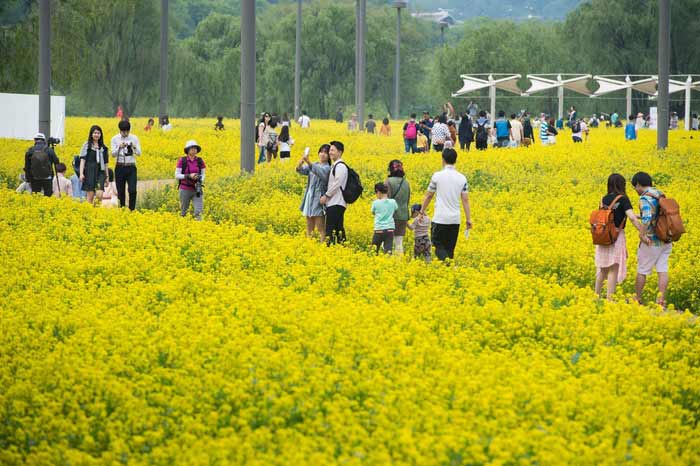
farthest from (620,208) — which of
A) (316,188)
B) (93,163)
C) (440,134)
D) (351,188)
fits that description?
(440,134)

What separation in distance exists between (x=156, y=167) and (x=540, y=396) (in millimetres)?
25444

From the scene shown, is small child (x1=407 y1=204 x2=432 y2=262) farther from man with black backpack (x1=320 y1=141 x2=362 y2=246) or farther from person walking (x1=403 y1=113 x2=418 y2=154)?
person walking (x1=403 y1=113 x2=418 y2=154)

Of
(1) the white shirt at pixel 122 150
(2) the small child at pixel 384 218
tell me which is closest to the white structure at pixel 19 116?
(1) the white shirt at pixel 122 150

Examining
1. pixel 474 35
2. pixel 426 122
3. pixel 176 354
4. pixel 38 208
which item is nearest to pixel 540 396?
pixel 176 354

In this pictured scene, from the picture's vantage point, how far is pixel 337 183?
1606 centimetres

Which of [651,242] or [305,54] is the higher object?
[305,54]

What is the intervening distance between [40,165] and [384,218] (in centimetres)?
836

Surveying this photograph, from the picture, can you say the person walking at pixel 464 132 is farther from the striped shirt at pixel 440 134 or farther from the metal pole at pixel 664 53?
the metal pole at pixel 664 53

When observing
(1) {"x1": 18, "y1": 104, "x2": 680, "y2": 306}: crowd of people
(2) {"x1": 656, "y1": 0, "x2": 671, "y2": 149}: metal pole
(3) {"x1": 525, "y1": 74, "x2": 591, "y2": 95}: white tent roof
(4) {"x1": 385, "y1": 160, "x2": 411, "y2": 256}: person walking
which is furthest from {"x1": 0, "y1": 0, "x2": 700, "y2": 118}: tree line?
(4) {"x1": 385, "y1": 160, "x2": 411, "y2": 256}: person walking

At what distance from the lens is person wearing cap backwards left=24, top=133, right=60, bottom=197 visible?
21.0 metres

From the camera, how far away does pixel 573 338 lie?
9930 millimetres

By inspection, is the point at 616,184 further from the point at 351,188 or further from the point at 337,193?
the point at 337,193

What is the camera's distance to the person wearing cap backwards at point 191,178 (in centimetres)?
1906

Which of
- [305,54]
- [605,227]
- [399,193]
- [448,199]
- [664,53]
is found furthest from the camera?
[305,54]
